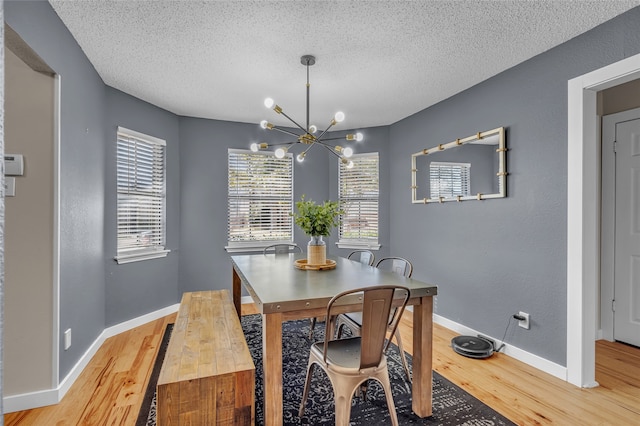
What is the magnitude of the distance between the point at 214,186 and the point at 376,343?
11.3 ft

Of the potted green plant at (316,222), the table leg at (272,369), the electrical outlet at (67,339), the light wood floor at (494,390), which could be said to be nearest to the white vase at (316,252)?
the potted green plant at (316,222)

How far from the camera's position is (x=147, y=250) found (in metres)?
3.89

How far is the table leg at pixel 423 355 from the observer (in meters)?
2.02

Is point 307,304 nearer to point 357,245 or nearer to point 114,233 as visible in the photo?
point 114,233

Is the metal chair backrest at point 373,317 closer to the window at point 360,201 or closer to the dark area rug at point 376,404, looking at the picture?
the dark area rug at point 376,404

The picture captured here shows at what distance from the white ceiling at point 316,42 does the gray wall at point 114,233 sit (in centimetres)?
25

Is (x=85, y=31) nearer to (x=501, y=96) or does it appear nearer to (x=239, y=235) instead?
(x=239, y=235)

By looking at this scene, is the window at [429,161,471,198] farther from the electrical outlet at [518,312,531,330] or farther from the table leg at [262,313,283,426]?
the table leg at [262,313,283,426]

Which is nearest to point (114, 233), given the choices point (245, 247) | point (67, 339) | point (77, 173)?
point (77, 173)

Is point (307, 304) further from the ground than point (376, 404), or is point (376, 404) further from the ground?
point (307, 304)

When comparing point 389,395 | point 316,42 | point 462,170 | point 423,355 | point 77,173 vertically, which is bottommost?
point 389,395

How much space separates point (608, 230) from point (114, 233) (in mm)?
5002

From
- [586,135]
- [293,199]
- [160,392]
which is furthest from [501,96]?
[160,392]

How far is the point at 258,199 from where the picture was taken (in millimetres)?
4785
